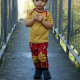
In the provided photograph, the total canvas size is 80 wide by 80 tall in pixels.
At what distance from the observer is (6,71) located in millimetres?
4398

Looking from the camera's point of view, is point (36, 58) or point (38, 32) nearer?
point (38, 32)

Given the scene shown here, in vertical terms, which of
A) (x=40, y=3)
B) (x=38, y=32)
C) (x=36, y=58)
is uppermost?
(x=40, y=3)

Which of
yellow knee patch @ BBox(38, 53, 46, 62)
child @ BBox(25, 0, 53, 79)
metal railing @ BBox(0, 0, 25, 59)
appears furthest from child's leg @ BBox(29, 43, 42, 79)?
metal railing @ BBox(0, 0, 25, 59)

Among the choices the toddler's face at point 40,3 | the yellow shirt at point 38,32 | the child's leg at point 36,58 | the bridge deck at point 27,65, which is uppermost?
the toddler's face at point 40,3

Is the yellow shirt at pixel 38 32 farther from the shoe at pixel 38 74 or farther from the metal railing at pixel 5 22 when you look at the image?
the metal railing at pixel 5 22

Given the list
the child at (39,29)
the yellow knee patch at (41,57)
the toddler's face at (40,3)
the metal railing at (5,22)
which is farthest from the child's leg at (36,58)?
the metal railing at (5,22)

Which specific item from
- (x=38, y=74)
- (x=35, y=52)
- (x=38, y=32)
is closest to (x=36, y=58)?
(x=35, y=52)

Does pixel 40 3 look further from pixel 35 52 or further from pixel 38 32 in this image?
pixel 35 52

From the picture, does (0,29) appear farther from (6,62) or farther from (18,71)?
(18,71)

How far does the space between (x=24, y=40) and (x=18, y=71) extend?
11.5ft

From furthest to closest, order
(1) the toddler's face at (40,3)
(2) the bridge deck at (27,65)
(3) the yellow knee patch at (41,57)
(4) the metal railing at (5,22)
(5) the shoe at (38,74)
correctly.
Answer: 1. (4) the metal railing at (5,22)
2. (2) the bridge deck at (27,65)
3. (5) the shoe at (38,74)
4. (3) the yellow knee patch at (41,57)
5. (1) the toddler's face at (40,3)

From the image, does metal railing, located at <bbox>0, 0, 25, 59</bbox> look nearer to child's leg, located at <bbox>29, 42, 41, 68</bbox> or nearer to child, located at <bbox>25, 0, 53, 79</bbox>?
child's leg, located at <bbox>29, 42, 41, 68</bbox>

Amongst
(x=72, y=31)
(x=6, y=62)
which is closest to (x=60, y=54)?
(x=72, y=31)

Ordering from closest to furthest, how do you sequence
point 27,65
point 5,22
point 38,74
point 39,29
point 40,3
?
point 40,3, point 39,29, point 38,74, point 27,65, point 5,22
